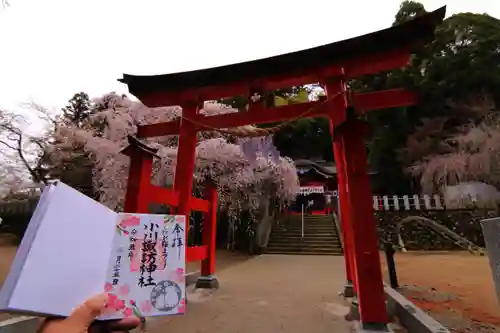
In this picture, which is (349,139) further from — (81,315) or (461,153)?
(461,153)

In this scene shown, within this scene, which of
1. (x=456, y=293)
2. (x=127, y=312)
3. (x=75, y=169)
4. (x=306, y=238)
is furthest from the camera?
(x=306, y=238)

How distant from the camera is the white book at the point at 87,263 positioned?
76 centimetres

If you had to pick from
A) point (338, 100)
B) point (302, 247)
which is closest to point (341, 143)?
point (338, 100)

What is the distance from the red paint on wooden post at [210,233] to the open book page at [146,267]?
563 cm

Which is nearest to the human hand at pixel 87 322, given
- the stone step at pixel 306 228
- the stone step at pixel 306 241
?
the stone step at pixel 306 241

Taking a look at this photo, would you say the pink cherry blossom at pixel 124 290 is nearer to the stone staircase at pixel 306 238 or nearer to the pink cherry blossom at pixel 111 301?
the pink cherry blossom at pixel 111 301

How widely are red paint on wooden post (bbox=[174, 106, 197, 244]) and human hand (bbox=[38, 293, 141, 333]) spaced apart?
4238 mm

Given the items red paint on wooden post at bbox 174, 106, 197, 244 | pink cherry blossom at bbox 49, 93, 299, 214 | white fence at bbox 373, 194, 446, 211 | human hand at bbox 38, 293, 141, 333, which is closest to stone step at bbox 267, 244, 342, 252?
pink cherry blossom at bbox 49, 93, 299, 214

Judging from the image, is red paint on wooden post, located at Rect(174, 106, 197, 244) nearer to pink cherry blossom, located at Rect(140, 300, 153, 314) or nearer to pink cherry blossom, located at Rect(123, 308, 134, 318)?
pink cherry blossom, located at Rect(140, 300, 153, 314)

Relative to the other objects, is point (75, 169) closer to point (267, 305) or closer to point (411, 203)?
point (267, 305)

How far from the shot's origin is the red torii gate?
3.71 m

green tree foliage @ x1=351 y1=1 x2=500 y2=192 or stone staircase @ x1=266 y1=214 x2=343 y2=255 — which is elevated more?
green tree foliage @ x1=351 y1=1 x2=500 y2=192

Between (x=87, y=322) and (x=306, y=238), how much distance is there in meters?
15.8

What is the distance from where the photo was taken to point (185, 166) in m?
5.35
